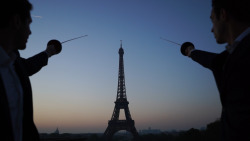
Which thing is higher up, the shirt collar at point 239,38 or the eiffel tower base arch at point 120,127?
the shirt collar at point 239,38

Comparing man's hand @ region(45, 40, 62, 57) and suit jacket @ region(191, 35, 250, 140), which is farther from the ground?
man's hand @ region(45, 40, 62, 57)

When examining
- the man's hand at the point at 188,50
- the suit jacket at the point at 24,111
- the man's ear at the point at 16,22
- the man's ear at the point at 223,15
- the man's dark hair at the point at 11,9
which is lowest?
the suit jacket at the point at 24,111

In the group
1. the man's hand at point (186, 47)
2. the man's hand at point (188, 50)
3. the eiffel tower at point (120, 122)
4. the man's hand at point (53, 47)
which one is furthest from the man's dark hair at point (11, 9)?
the eiffel tower at point (120, 122)

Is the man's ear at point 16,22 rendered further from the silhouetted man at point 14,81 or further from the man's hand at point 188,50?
the man's hand at point 188,50

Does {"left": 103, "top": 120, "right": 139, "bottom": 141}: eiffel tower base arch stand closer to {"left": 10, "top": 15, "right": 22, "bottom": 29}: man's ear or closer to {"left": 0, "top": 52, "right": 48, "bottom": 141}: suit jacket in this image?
{"left": 0, "top": 52, "right": 48, "bottom": 141}: suit jacket

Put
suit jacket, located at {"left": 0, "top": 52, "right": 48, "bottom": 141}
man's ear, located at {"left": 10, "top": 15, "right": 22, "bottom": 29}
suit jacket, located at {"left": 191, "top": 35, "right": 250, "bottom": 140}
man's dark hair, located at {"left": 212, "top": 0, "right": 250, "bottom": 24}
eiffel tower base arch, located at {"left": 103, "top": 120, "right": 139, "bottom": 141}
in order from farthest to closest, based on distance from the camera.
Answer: eiffel tower base arch, located at {"left": 103, "top": 120, "right": 139, "bottom": 141}
man's dark hair, located at {"left": 212, "top": 0, "right": 250, "bottom": 24}
man's ear, located at {"left": 10, "top": 15, "right": 22, "bottom": 29}
suit jacket, located at {"left": 191, "top": 35, "right": 250, "bottom": 140}
suit jacket, located at {"left": 0, "top": 52, "right": 48, "bottom": 141}

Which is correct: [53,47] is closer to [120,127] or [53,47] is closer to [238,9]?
[238,9]

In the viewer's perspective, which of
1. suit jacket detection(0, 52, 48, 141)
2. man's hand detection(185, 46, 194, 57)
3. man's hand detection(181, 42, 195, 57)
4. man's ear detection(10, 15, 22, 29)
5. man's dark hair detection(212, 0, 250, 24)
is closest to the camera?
suit jacket detection(0, 52, 48, 141)

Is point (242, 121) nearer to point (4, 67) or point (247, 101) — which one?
point (247, 101)

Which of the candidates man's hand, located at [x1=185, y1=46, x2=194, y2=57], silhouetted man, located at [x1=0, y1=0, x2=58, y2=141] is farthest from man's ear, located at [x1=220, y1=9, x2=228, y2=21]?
silhouetted man, located at [x1=0, y1=0, x2=58, y2=141]
